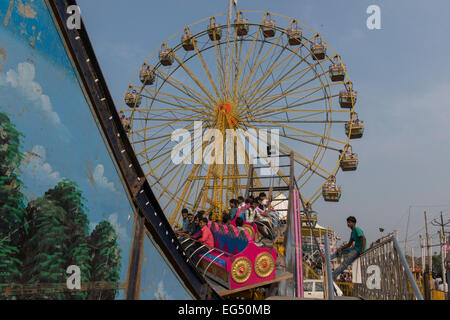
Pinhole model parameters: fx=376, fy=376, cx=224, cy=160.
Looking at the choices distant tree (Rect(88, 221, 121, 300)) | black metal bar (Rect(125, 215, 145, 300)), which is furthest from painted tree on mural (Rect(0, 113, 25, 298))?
black metal bar (Rect(125, 215, 145, 300))

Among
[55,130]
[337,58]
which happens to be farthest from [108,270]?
[337,58]

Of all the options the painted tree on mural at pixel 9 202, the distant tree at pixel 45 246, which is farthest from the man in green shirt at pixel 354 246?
the painted tree on mural at pixel 9 202

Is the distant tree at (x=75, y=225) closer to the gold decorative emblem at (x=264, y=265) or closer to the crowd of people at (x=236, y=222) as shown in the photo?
the gold decorative emblem at (x=264, y=265)

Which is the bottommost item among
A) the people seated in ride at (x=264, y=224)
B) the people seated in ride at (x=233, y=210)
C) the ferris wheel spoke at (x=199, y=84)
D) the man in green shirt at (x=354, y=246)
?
the man in green shirt at (x=354, y=246)

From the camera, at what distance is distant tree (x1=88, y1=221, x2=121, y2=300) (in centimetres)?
256

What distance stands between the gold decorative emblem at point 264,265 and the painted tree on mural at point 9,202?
434 cm

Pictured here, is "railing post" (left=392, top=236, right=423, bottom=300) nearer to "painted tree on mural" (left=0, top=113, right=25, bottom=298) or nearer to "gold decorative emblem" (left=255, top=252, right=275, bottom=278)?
"gold decorative emblem" (left=255, top=252, right=275, bottom=278)

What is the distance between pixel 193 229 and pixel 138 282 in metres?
5.29

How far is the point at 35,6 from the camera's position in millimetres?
2355

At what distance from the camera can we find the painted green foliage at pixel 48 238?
2.10 metres

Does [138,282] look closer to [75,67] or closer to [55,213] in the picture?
[55,213]

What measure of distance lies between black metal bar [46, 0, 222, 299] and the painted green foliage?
405 millimetres

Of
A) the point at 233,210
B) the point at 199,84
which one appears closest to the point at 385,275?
the point at 233,210
